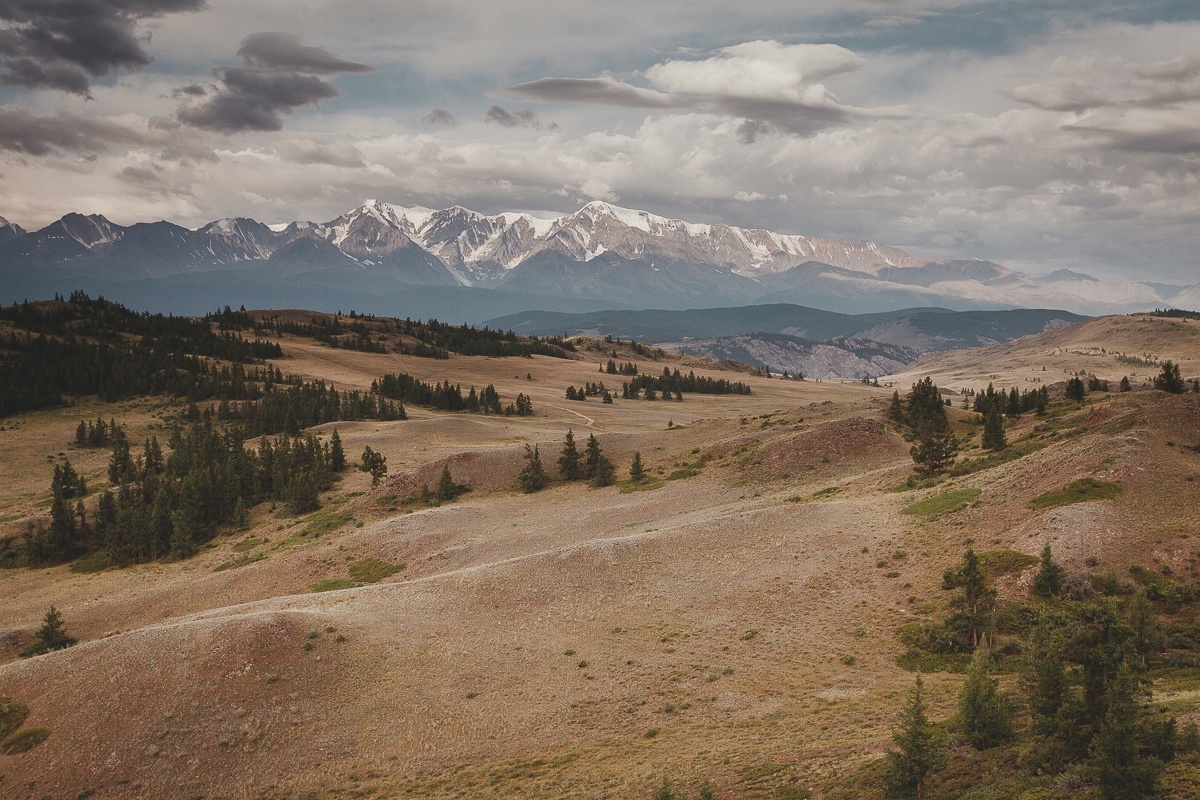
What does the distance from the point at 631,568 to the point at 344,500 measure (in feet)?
172

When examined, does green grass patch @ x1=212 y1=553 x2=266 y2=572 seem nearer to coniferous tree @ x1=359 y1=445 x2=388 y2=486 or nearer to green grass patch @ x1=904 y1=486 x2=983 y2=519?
coniferous tree @ x1=359 y1=445 x2=388 y2=486

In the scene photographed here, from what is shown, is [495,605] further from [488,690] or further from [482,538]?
[482,538]

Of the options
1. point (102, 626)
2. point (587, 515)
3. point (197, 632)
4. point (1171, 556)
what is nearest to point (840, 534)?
point (1171, 556)

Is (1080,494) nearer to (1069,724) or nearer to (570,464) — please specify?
(1069,724)

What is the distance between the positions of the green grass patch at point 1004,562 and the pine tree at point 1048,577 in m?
2.21

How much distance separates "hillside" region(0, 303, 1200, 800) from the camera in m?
30.6

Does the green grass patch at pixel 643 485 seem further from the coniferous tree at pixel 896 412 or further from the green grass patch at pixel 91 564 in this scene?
the green grass patch at pixel 91 564

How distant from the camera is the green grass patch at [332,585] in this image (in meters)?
62.6

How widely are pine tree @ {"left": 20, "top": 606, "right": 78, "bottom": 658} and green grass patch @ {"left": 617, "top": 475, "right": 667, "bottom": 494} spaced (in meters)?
50.5

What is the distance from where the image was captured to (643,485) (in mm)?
82000

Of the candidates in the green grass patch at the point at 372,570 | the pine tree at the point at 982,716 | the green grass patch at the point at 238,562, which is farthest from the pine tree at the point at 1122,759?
the green grass patch at the point at 238,562

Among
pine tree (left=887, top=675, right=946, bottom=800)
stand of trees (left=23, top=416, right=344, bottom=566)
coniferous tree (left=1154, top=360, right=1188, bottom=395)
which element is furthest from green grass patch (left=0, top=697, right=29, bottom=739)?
coniferous tree (left=1154, top=360, right=1188, bottom=395)

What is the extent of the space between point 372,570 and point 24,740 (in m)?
31.2

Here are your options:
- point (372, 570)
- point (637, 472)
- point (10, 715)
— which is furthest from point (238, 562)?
point (637, 472)
